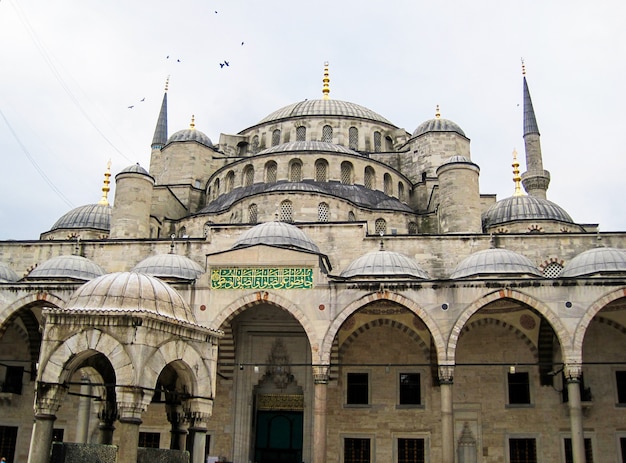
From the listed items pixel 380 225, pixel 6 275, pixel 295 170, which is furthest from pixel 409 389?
pixel 6 275

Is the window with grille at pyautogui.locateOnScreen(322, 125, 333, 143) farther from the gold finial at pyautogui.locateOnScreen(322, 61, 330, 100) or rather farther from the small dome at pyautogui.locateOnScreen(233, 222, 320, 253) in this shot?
the small dome at pyautogui.locateOnScreen(233, 222, 320, 253)

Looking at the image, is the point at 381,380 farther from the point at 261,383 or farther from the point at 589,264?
the point at 589,264

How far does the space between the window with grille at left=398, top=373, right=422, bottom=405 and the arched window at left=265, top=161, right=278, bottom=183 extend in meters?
7.26

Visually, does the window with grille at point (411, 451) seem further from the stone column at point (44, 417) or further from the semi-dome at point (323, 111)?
the semi-dome at point (323, 111)

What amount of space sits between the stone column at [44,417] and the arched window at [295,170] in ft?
46.5

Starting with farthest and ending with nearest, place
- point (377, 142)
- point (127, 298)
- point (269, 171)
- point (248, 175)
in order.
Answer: point (377, 142) < point (248, 175) < point (269, 171) < point (127, 298)

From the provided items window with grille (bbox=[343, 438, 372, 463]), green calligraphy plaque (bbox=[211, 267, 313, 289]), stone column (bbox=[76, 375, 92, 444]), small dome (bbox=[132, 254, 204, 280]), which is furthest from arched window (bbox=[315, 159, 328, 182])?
stone column (bbox=[76, 375, 92, 444])

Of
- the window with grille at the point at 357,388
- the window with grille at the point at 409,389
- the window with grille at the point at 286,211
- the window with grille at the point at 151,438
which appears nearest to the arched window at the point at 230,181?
the window with grille at the point at 286,211

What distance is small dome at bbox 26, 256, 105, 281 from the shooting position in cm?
1527

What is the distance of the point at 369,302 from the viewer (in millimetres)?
13977

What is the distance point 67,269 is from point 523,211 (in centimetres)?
1187

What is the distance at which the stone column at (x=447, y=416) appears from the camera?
512 inches

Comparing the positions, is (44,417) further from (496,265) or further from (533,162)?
(533,162)

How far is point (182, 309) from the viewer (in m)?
7.09
